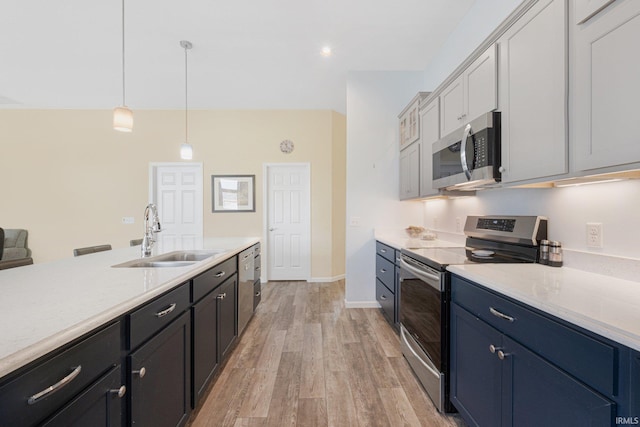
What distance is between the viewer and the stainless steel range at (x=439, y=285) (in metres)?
1.54

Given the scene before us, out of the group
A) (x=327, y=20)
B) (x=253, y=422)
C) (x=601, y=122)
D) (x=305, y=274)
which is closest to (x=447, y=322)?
(x=601, y=122)

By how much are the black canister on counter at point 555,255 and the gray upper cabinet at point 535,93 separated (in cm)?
42

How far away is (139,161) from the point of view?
15.6 ft

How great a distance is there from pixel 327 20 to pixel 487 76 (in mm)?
1687

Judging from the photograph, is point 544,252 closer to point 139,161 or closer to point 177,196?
point 177,196

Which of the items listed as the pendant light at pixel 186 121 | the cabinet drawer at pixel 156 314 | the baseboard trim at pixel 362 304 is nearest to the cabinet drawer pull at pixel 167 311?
the cabinet drawer at pixel 156 314

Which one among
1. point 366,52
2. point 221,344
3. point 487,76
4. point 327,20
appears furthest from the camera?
point 366,52

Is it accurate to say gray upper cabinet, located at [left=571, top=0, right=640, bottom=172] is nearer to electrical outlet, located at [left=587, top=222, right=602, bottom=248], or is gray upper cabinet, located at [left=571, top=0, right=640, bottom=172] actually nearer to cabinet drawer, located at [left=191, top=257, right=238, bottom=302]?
electrical outlet, located at [left=587, top=222, right=602, bottom=248]

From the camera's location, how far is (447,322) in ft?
5.04

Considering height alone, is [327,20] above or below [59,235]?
above

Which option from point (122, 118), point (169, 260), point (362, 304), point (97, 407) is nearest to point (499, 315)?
point (97, 407)

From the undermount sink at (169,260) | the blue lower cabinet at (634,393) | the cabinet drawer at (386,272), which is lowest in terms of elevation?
the cabinet drawer at (386,272)

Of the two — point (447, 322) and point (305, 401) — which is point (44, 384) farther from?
point (447, 322)

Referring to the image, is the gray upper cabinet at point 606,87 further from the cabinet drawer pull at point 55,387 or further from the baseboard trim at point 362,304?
the baseboard trim at point 362,304
